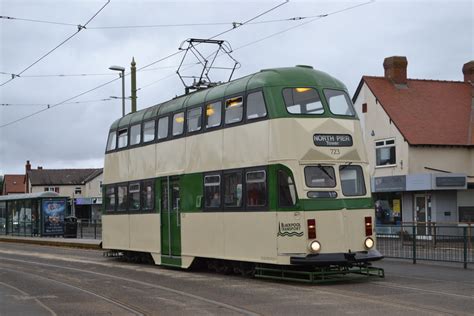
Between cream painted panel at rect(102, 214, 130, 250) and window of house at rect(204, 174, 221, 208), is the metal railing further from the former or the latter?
cream painted panel at rect(102, 214, 130, 250)

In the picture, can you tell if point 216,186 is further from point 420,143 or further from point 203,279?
point 420,143

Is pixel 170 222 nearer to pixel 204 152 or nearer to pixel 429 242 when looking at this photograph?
pixel 204 152

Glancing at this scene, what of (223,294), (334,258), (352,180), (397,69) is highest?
(397,69)

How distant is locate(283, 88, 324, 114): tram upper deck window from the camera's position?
14.6 meters

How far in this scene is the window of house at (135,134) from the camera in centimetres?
2046

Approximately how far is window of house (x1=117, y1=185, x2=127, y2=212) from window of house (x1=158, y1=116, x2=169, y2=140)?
2.72 m

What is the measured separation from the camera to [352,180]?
14703 millimetres


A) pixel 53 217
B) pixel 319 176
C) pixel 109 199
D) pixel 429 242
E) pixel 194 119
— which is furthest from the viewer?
pixel 53 217

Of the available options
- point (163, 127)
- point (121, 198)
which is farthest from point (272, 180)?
point (121, 198)

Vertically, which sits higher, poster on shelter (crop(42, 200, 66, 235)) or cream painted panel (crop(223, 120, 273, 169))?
cream painted panel (crop(223, 120, 273, 169))

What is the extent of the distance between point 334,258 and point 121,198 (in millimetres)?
9221

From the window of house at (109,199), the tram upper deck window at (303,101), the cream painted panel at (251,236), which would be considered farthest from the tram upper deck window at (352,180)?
the window of house at (109,199)

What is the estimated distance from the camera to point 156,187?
19.1 m

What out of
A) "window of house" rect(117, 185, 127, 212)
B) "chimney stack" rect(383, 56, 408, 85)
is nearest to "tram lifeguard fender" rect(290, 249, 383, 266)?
"window of house" rect(117, 185, 127, 212)
